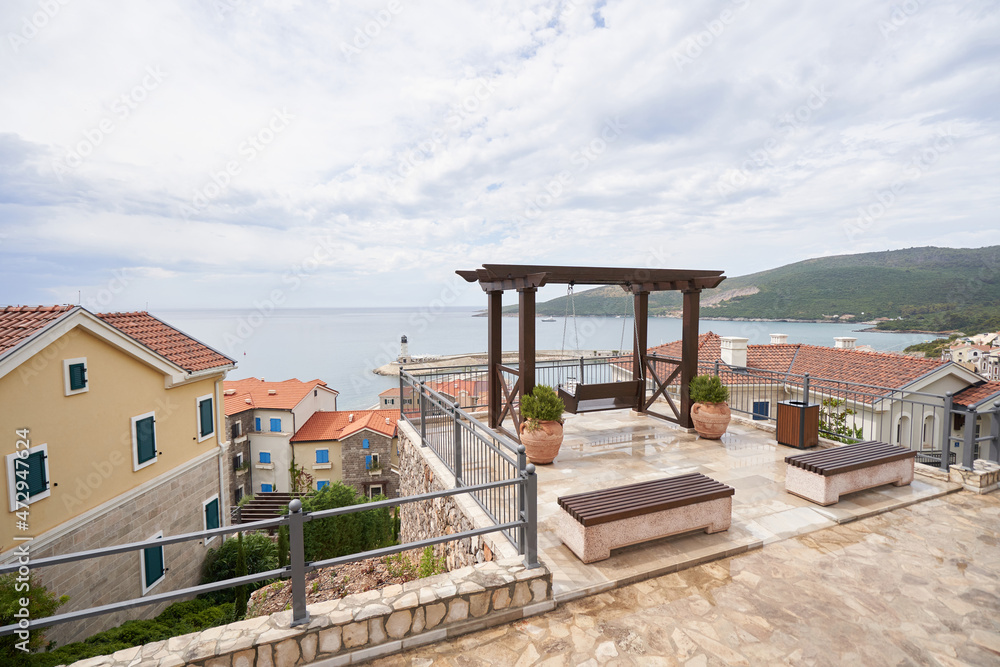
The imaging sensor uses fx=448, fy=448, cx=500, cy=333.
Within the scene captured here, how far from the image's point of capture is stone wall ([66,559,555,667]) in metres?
2.57

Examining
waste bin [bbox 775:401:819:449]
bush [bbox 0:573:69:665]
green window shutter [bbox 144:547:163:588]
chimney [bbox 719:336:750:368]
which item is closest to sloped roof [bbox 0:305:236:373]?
bush [bbox 0:573:69:665]

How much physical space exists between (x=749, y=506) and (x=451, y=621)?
355cm

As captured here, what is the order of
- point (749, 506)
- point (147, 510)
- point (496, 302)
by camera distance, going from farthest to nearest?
point (147, 510)
point (496, 302)
point (749, 506)

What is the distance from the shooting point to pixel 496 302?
7.40m

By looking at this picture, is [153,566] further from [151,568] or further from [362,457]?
[362,457]

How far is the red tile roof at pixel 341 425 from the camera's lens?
3334 centimetres

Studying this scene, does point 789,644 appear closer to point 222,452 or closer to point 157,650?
point 157,650

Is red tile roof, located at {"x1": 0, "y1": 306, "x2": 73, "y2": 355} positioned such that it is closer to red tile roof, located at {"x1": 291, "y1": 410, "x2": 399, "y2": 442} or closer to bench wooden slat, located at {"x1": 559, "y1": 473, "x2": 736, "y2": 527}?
bench wooden slat, located at {"x1": 559, "y1": 473, "x2": 736, "y2": 527}

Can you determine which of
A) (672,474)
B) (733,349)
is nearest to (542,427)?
(672,474)

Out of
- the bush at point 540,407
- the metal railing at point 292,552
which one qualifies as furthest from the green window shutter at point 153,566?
Result: the bush at point 540,407

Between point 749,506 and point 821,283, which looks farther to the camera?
point 821,283

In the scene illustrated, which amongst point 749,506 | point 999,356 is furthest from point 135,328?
point 999,356

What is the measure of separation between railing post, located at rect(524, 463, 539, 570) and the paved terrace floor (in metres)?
0.33

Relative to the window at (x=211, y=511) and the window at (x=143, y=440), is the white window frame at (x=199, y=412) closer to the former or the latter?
the window at (x=143, y=440)
